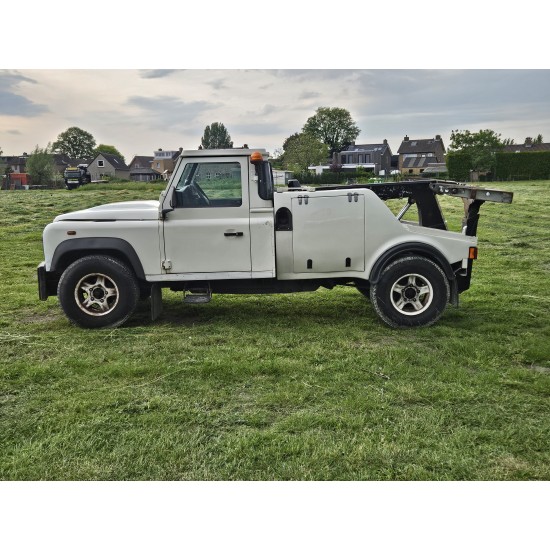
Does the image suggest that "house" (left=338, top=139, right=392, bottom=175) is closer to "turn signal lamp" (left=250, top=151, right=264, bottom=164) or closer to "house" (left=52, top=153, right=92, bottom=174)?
"house" (left=52, top=153, right=92, bottom=174)

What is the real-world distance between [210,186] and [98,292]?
1.50 metres

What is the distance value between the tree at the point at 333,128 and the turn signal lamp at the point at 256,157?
2888 cm

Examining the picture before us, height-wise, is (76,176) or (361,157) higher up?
(361,157)

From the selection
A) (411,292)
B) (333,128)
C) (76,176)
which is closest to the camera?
(411,292)

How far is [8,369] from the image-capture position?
14.2 ft

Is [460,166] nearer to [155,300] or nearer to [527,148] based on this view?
[527,148]

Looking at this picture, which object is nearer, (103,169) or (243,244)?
(243,244)

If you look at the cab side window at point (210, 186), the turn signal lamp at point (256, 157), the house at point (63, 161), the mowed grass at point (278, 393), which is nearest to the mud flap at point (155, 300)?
the mowed grass at point (278, 393)

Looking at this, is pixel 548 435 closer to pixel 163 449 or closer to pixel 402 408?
pixel 402 408

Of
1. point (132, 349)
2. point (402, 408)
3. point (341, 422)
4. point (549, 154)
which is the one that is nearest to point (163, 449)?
point (341, 422)

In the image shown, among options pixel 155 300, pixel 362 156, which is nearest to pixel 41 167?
pixel 155 300

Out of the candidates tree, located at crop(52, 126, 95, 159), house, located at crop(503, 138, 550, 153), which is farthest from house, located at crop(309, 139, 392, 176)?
tree, located at crop(52, 126, 95, 159)

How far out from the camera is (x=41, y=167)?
582 inches

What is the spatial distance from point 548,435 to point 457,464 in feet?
2.33
